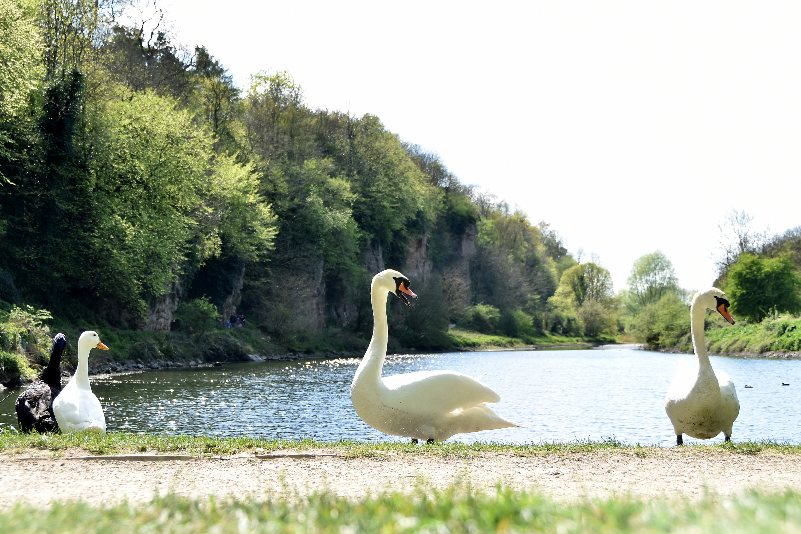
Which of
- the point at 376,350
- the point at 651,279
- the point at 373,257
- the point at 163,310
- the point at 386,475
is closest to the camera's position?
the point at 386,475

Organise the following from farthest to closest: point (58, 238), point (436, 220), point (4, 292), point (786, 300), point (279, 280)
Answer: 1. point (436, 220)
2. point (786, 300)
3. point (279, 280)
4. point (58, 238)
5. point (4, 292)

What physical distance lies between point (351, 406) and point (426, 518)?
18.6m

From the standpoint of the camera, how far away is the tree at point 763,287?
6212cm

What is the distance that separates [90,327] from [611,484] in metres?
34.8

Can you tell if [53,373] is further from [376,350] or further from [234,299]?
[234,299]

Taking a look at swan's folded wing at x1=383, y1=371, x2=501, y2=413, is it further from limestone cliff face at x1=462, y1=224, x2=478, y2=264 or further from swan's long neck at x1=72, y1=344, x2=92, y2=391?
limestone cliff face at x1=462, y1=224, x2=478, y2=264

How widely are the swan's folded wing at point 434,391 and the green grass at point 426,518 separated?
6064mm

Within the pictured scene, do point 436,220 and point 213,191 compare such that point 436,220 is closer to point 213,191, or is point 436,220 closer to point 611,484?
point 213,191

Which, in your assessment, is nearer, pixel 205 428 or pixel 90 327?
pixel 205 428

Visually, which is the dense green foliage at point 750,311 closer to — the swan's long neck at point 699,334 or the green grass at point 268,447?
the swan's long neck at point 699,334

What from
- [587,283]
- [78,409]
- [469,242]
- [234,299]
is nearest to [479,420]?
[78,409]

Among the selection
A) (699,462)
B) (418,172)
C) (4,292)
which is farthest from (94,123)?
(418,172)

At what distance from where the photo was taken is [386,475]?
6.88 m

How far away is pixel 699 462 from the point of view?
8.19 m
